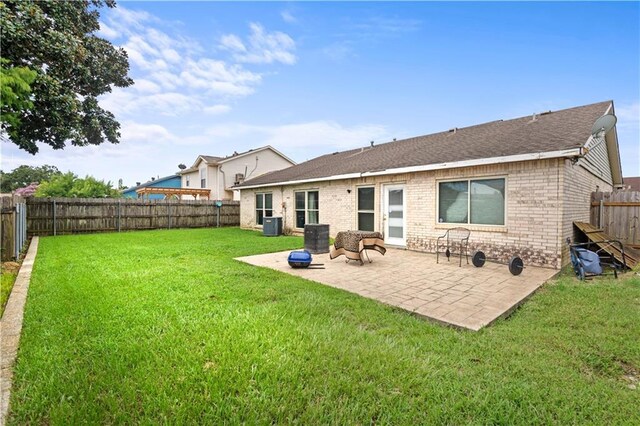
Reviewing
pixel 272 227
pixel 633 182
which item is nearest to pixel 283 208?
pixel 272 227

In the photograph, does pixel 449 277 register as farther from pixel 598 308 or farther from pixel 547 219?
pixel 547 219

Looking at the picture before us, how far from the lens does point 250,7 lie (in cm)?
962

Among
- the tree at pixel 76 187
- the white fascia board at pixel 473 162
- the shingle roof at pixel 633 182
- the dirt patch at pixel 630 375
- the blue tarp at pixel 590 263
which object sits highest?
the shingle roof at pixel 633 182

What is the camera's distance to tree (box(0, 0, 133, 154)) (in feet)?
26.1

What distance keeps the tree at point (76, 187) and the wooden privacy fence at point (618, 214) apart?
86.3ft

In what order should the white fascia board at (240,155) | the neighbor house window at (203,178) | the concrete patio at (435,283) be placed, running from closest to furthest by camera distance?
the concrete patio at (435,283) → the white fascia board at (240,155) → the neighbor house window at (203,178)

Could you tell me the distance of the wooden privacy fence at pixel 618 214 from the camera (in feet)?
26.4

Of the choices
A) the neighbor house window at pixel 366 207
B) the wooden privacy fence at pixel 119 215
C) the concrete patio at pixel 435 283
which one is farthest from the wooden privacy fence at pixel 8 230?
the neighbor house window at pixel 366 207

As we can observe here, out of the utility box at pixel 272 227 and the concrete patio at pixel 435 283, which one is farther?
the utility box at pixel 272 227

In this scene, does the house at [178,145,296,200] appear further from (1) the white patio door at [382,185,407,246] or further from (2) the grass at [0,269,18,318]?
(2) the grass at [0,269,18,318]

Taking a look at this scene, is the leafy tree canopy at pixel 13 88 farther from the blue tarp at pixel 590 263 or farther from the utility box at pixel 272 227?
the utility box at pixel 272 227

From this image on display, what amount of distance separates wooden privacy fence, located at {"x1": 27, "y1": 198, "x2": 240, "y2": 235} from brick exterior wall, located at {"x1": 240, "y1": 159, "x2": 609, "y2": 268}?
38.9 ft

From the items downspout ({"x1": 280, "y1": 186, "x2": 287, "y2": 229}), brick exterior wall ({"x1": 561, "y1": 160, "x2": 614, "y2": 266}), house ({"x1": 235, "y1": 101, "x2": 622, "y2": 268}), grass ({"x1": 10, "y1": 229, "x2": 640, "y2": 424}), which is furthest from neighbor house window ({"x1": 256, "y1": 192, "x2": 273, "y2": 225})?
brick exterior wall ({"x1": 561, "y1": 160, "x2": 614, "y2": 266})

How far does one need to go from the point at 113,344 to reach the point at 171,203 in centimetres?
1570
